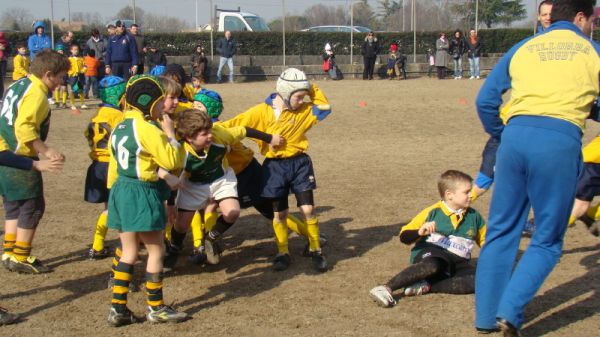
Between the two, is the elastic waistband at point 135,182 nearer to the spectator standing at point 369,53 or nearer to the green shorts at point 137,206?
the green shorts at point 137,206

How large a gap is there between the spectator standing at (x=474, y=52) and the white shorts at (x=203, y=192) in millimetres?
21655

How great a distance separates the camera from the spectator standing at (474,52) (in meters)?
26.4

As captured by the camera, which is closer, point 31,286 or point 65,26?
point 31,286

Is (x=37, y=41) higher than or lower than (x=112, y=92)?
higher

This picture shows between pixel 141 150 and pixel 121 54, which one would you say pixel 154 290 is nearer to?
pixel 141 150

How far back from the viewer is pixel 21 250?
6250 mm

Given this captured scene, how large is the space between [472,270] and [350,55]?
996 inches

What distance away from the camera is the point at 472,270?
19.0ft

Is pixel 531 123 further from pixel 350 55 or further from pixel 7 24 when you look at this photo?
pixel 7 24

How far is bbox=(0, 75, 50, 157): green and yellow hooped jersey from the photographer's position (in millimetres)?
5754

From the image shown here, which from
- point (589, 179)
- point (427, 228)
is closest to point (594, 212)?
point (589, 179)

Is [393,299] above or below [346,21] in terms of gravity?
below

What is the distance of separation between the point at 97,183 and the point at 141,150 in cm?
184

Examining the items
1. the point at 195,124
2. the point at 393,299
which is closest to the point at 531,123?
the point at 393,299
